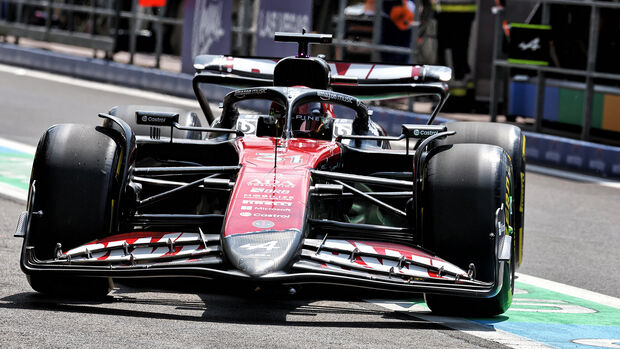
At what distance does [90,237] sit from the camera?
665 centimetres

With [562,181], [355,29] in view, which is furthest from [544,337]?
[355,29]

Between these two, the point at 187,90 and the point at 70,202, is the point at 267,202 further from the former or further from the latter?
the point at 187,90

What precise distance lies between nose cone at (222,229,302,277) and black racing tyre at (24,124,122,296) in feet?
2.75

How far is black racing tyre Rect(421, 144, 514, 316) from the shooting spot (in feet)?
21.3

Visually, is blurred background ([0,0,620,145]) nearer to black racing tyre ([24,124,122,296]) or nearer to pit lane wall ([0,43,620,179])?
pit lane wall ([0,43,620,179])

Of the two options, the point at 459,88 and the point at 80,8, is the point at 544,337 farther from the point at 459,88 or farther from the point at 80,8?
the point at 80,8

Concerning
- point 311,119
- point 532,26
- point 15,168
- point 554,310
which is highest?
point 532,26

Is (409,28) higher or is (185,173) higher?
(409,28)

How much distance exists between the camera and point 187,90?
20734 millimetres

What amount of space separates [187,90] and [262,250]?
48.6 ft

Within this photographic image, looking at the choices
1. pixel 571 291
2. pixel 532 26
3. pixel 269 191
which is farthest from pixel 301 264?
pixel 532 26

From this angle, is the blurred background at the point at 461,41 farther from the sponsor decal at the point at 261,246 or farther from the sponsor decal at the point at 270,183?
the sponsor decal at the point at 261,246

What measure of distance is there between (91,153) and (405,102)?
13.3 m

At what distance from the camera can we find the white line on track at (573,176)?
44.4 ft
